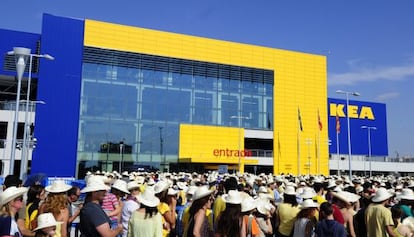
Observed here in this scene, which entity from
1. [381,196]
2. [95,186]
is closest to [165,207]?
[95,186]

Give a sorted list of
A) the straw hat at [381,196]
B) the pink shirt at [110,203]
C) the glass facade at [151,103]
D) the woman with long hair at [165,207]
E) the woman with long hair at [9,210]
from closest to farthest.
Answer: the woman with long hair at [9,210] → the straw hat at [381,196] → the woman with long hair at [165,207] → the pink shirt at [110,203] → the glass facade at [151,103]

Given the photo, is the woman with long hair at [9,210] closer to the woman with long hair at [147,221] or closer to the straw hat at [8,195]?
the straw hat at [8,195]

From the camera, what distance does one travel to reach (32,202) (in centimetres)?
651

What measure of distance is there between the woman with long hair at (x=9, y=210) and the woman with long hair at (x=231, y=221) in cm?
231

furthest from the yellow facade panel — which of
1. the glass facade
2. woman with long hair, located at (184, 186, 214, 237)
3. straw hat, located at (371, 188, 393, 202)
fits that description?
woman with long hair, located at (184, 186, 214, 237)

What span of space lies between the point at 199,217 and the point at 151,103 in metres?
39.4

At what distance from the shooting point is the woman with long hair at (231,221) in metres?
4.59

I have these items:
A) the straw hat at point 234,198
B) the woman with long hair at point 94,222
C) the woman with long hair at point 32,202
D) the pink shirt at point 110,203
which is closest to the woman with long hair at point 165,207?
the pink shirt at point 110,203

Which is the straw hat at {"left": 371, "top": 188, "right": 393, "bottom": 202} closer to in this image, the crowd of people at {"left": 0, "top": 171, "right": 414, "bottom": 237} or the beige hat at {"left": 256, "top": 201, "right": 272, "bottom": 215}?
the crowd of people at {"left": 0, "top": 171, "right": 414, "bottom": 237}

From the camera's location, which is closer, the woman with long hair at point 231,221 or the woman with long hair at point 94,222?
the woman with long hair at point 231,221

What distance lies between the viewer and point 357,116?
203 feet

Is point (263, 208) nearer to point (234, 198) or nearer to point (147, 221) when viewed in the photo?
point (234, 198)

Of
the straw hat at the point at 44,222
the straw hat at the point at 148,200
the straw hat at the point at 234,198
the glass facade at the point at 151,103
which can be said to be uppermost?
the glass facade at the point at 151,103

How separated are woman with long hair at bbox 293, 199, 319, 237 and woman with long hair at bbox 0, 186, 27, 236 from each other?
3906 millimetres
